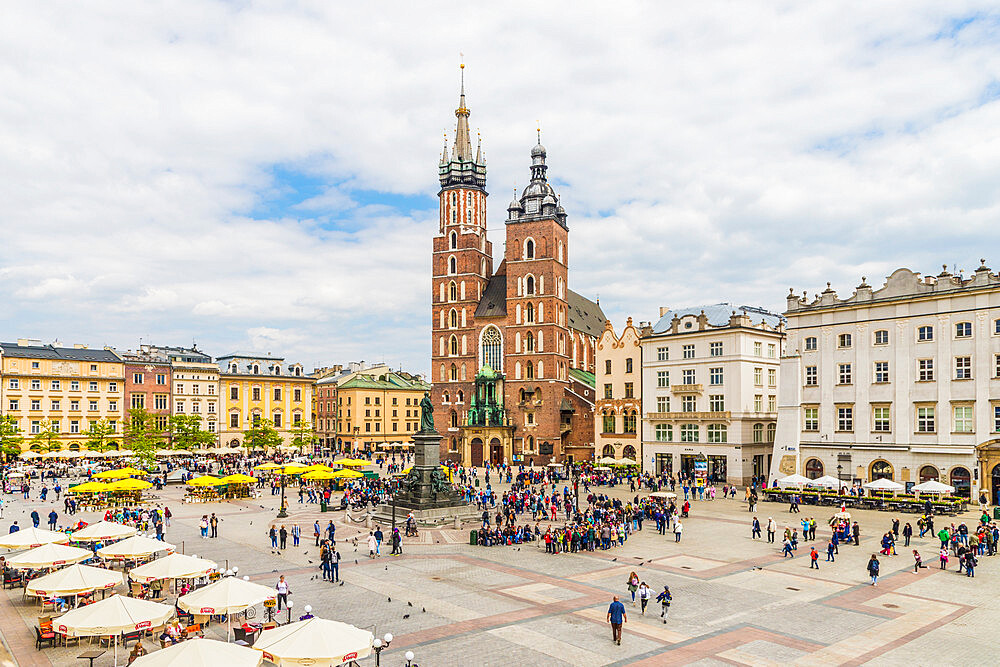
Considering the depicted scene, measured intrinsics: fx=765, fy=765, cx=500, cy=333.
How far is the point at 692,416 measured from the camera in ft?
215

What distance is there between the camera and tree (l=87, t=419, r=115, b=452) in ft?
259

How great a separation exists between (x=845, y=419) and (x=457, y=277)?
53.8 metres

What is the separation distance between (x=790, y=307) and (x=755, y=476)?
15633mm

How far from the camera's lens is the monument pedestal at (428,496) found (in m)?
41.7

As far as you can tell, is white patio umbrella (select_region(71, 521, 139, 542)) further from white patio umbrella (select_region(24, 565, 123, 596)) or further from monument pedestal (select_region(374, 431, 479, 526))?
monument pedestal (select_region(374, 431, 479, 526))

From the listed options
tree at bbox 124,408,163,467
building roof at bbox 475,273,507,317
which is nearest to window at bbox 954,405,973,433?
building roof at bbox 475,273,507,317

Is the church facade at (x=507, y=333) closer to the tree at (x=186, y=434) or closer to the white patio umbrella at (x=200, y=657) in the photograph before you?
the tree at (x=186, y=434)

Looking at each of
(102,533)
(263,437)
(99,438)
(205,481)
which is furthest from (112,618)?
(263,437)

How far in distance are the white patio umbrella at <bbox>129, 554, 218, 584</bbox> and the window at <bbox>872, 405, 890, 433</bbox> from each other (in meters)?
43.3

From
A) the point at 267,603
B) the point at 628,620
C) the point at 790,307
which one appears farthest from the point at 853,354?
the point at 267,603

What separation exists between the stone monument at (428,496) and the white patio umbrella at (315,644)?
1009 inches

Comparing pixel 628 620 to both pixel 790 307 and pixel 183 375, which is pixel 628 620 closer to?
pixel 790 307

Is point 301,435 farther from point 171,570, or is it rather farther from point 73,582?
point 73,582

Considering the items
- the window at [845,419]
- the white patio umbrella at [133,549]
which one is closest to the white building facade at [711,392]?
the window at [845,419]
